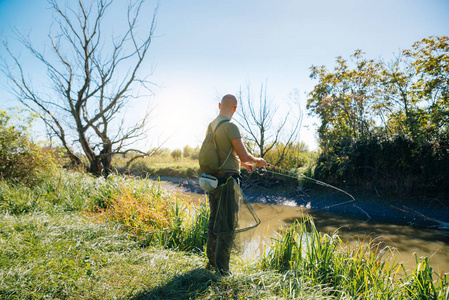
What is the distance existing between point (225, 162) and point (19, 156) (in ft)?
21.5

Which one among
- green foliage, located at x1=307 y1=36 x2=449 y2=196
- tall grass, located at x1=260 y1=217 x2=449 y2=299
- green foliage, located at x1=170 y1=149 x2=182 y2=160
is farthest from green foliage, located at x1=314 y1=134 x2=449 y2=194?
green foliage, located at x1=170 y1=149 x2=182 y2=160

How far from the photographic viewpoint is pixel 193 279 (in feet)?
7.94

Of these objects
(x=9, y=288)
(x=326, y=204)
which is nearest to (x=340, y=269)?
(x=9, y=288)

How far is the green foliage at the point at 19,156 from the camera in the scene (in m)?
6.21

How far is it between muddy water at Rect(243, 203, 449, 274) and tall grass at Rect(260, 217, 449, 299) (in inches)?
17.7

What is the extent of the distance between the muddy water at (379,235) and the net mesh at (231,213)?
3.30 ft

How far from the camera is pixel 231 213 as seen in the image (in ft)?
8.40

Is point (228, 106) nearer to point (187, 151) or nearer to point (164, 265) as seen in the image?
point (164, 265)

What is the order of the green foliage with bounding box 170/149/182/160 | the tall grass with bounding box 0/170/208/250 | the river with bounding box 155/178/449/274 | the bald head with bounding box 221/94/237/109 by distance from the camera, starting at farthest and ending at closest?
the green foliage with bounding box 170/149/182/160 → the river with bounding box 155/178/449/274 → the tall grass with bounding box 0/170/208/250 → the bald head with bounding box 221/94/237/109

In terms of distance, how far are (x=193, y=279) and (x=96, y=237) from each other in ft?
6.03

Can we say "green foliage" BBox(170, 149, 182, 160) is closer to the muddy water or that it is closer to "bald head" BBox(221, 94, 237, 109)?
the muddy water

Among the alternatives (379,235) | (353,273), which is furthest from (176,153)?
(353,273)

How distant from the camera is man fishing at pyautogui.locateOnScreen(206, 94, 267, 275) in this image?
2.51 metres

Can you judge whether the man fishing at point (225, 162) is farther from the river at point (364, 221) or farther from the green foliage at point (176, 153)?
the green foliage at point (176, 153)
